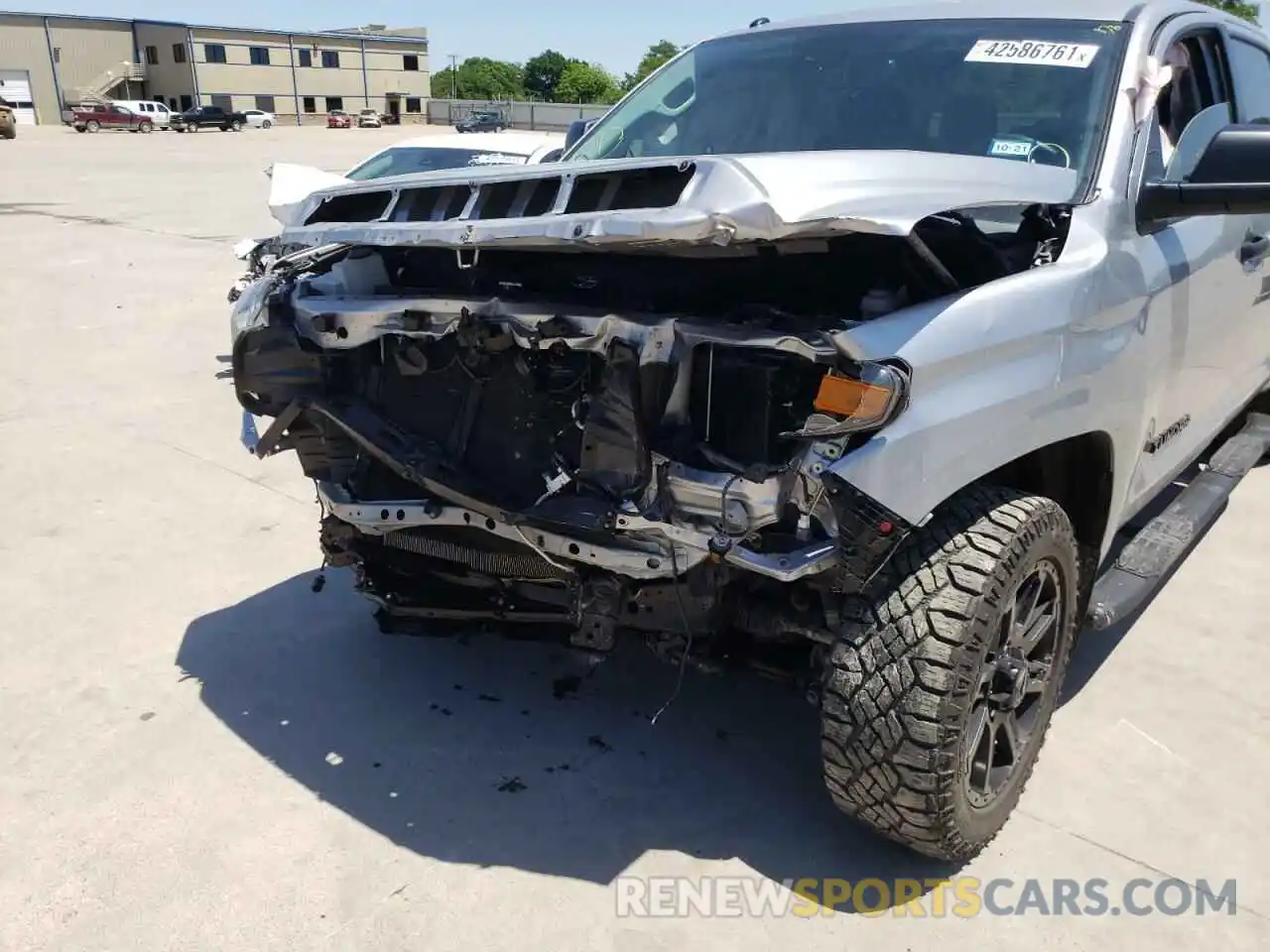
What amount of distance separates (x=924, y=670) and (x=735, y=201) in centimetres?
111

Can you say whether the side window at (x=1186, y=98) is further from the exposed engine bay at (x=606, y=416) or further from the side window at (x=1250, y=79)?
the exposed engine bay at (x=606, y=416)

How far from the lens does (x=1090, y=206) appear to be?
282 centimetres

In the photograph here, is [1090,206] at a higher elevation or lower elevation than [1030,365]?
higher

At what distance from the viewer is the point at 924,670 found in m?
2.35

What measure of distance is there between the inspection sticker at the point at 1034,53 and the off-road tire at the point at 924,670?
1.53 m

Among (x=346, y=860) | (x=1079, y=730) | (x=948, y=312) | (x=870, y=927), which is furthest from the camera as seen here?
(x=1079, y=730)

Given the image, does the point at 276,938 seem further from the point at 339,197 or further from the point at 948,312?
the point at 948,312

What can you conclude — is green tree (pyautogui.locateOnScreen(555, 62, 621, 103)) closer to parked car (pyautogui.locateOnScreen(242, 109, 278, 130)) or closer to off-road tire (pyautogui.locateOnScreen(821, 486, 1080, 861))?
parked car (pyautogui.locateOnScreen(242, 109, 278, 130))

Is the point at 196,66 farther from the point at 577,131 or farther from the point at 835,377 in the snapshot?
the point at 835,377

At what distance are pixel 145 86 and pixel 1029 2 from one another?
79607 millimetres

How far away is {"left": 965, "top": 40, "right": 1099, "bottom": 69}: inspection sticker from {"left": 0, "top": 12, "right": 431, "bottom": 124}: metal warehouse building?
67502mm

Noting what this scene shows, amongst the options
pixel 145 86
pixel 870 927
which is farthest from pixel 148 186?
pixel 145 86

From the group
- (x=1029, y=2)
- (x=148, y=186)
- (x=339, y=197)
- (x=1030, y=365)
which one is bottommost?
(x=148, y=186)

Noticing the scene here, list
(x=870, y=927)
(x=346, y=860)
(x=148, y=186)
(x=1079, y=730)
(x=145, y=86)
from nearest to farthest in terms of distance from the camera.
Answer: (x=870, y=927), (x=346, y=860), (x=1079, y=730), (x=148, y=186), (x=145, y=86)
